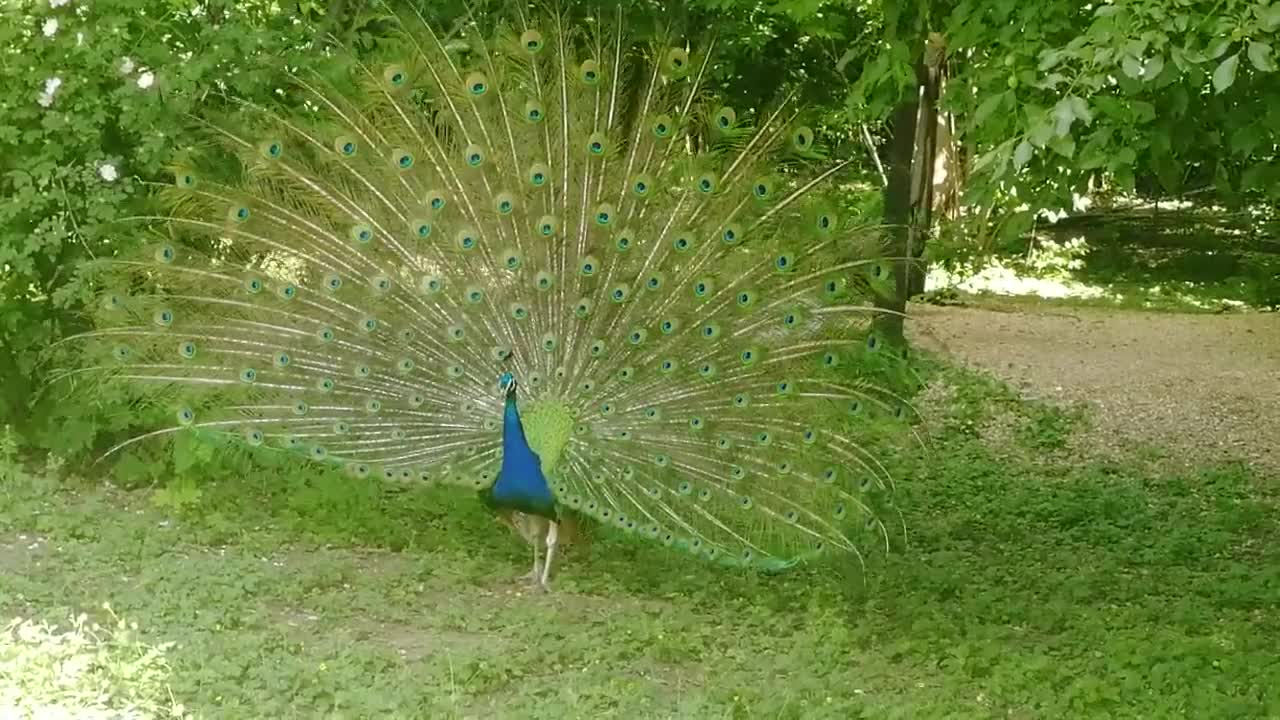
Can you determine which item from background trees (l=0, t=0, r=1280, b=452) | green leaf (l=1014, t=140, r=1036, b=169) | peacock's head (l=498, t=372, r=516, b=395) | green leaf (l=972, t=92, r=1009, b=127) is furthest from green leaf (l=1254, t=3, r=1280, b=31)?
peacock's head (l=498, t=372, r=516, b=395)

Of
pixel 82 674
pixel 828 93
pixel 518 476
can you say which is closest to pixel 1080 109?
pixel 518 476

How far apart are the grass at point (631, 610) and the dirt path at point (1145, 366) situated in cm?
189

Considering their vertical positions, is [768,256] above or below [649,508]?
above

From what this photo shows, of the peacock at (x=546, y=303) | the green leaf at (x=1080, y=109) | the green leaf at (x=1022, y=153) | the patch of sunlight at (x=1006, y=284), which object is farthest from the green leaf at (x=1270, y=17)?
the patch of sunlight at (x=1006, y=284)

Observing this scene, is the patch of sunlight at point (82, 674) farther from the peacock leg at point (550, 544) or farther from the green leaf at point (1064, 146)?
the green leaf at point (1064, 146)

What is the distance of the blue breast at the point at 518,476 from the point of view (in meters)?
5.77

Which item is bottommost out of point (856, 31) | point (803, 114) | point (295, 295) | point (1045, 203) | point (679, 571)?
point (679, 571)

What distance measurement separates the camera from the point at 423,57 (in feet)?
19.2

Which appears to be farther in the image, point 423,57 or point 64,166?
point 64,166

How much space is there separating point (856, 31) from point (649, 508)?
4.06 metres

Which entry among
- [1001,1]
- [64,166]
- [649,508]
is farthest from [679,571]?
[64,166]

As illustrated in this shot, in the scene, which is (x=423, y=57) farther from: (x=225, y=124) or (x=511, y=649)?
(x=511, y=649)

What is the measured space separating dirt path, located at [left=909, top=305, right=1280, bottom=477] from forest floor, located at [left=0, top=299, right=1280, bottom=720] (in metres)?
1.00

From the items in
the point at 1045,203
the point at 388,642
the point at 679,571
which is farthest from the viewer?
the point at 679,571
